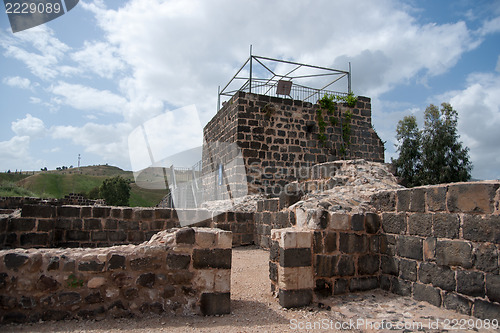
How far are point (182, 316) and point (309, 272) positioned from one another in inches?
65.6

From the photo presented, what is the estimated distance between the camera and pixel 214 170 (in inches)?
575

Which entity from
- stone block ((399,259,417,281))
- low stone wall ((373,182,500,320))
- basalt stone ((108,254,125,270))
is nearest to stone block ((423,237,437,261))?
low stone wall ((373,182,500,320))

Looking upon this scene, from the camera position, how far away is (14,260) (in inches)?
137

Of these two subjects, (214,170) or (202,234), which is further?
(214,170)

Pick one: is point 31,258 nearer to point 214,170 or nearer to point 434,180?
point 214,170

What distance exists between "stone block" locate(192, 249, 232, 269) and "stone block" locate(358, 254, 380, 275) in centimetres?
201

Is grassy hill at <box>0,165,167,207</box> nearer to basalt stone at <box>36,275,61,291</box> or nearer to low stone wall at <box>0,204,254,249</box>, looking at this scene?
low stone wall at <box>0,204,254,249</box>

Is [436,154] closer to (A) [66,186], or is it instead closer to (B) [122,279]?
(B) [122,279]

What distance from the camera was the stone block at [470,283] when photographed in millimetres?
3551

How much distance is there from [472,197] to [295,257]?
2.08 meters

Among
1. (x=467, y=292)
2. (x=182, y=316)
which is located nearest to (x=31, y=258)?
(x=182, y=316)

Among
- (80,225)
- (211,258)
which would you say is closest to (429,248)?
A: (211,258)

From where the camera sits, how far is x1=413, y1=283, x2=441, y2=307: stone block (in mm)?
4029

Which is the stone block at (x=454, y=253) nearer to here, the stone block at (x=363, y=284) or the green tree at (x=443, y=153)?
the stone block at (x=363, y=284)
